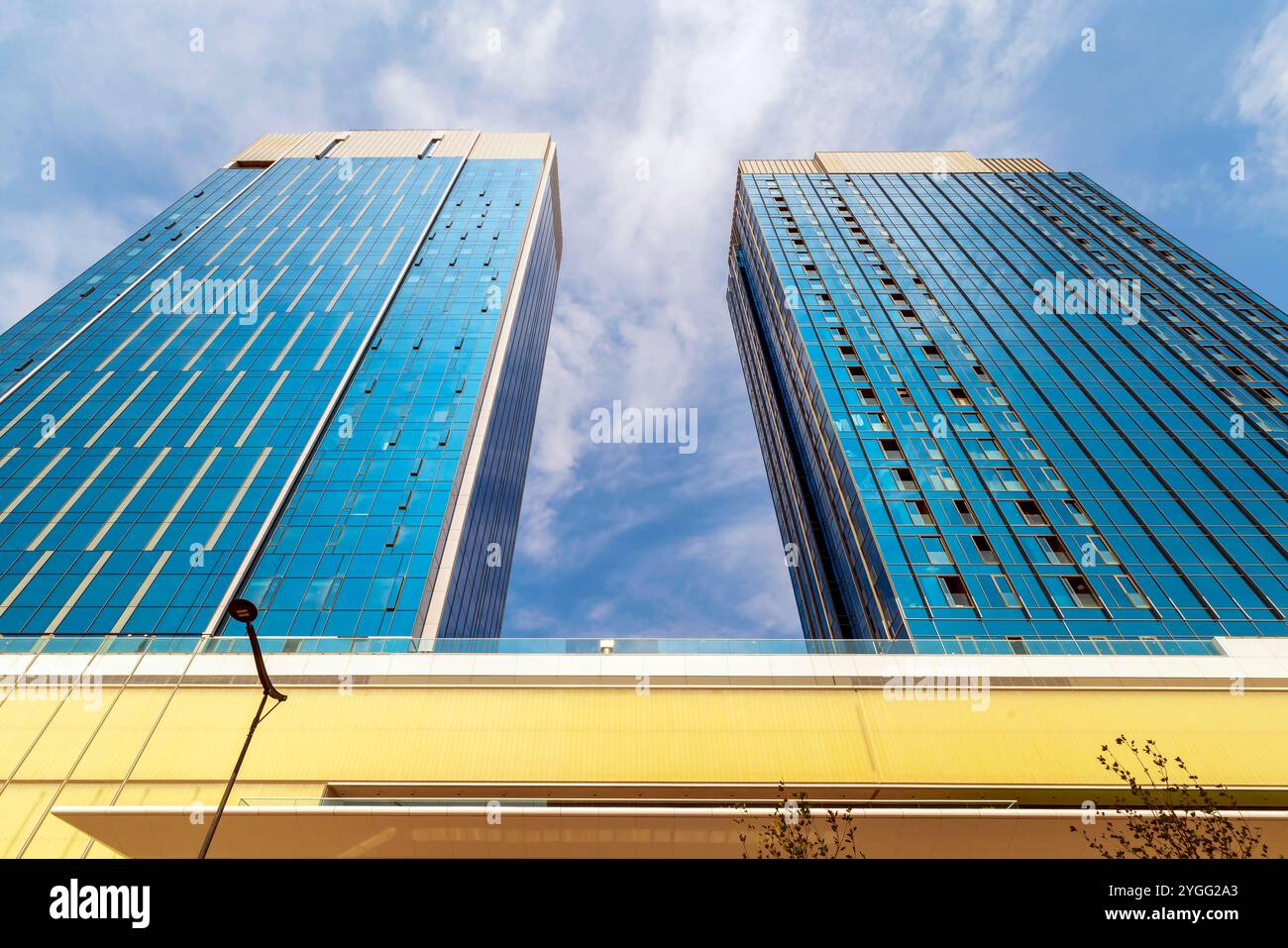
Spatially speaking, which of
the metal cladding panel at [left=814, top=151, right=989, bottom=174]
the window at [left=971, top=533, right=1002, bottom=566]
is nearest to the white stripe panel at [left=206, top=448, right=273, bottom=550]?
the window at [left=971, top=533, right=1002, bottom=566]

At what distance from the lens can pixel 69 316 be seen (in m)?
57.3

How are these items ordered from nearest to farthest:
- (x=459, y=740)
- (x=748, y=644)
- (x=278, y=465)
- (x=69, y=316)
Answer: (x=459, y=740), (x=748, y=644), (x=278, y=465), (x=69, y=316)

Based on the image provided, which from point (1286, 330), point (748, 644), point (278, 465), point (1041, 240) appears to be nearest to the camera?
point (748, 644)

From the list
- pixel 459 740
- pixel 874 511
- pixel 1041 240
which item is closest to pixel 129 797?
pixel 459 740

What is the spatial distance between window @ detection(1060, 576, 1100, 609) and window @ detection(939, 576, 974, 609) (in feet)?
19.4

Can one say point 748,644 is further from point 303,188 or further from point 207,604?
point 303,188

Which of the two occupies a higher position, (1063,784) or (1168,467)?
(1168,467)

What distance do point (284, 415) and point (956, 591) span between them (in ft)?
159

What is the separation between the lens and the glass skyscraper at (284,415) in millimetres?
37844

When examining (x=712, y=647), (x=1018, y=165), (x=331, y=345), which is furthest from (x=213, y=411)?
(x=1018, y=165)

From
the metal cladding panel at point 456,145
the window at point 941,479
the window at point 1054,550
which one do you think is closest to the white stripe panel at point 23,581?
the window at point 941,479

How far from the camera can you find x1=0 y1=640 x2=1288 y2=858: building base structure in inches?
580

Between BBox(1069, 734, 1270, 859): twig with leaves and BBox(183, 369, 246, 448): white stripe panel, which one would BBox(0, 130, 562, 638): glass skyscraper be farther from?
BBox(1069, 734, 1270, 859): twig with leaves
